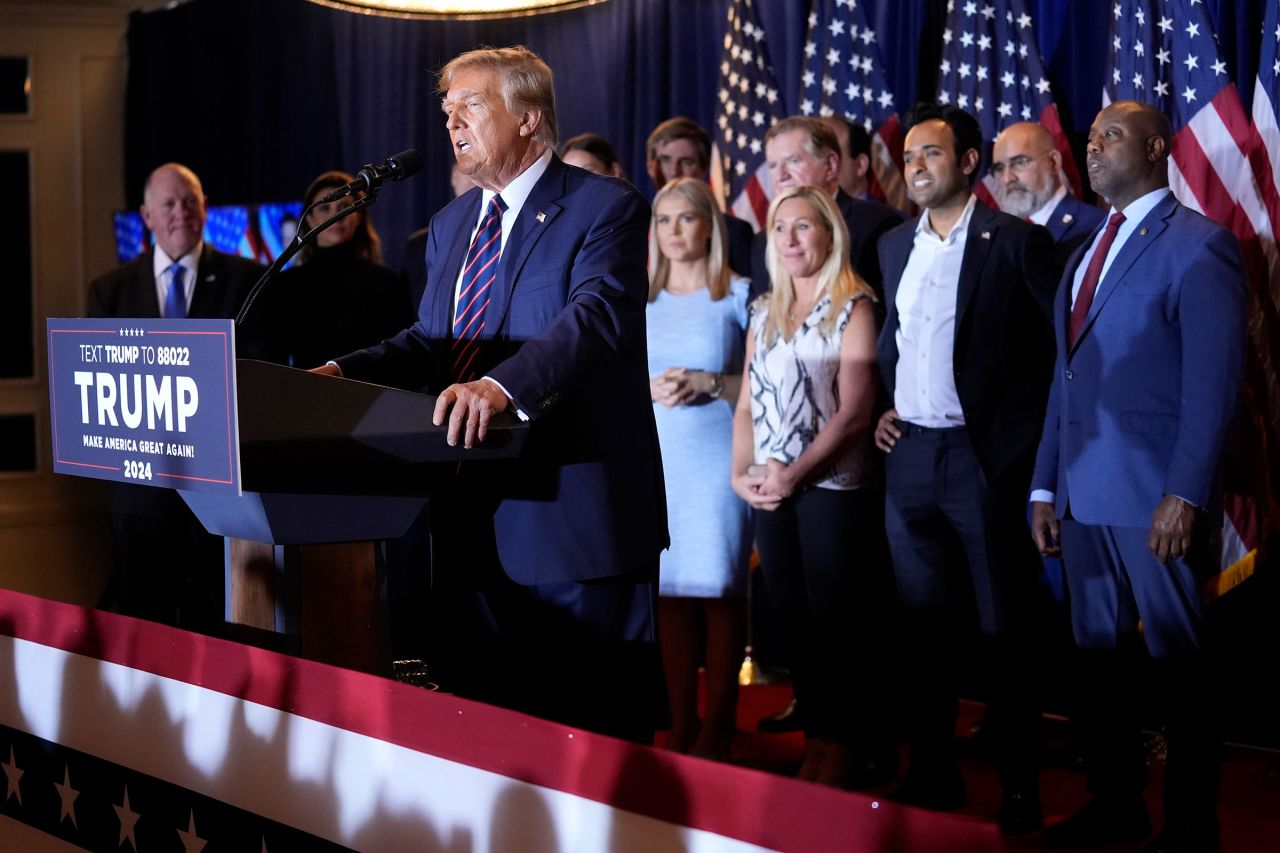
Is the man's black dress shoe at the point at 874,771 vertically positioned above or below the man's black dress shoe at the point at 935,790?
below

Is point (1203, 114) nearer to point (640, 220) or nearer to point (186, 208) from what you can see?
point (640, 220)

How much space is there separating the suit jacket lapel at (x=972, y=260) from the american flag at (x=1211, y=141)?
2.86 feet

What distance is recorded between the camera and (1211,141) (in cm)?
386

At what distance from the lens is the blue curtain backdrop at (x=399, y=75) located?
15.5 ft

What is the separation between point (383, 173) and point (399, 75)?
4755 millimetres

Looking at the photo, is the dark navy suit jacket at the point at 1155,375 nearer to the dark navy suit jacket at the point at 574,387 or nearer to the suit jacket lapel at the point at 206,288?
the dark navy suit jacket at the point at 574,387

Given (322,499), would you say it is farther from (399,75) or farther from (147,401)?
(399,75)

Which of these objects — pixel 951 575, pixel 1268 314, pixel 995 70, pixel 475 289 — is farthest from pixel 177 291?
pixel 1268 314

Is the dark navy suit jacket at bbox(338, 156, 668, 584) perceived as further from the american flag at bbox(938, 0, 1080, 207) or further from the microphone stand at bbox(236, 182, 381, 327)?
the american flag at bbox(938, 0, 1080, 207)

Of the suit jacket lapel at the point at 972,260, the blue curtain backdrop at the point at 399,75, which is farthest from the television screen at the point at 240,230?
the suit jacket lapel at the point at 972,260

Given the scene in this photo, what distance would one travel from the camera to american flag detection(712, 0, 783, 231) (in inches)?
197

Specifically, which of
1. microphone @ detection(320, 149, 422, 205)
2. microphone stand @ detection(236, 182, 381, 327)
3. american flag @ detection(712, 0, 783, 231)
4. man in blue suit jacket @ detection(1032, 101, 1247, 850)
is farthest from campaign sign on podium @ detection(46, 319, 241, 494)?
american flag @ detection(712, 0, 783, 231)

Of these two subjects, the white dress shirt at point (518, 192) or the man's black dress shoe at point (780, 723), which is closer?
the white dress shirt at point (518, 192)

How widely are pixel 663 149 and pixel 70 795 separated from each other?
9.68 feet
